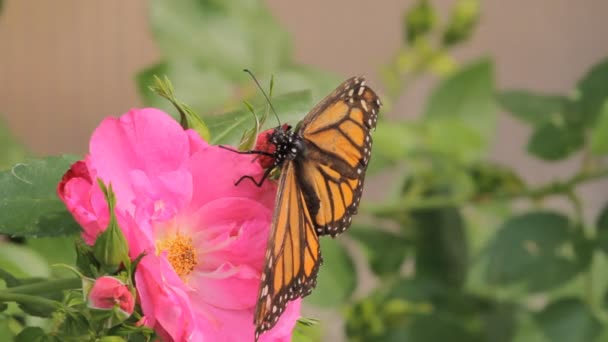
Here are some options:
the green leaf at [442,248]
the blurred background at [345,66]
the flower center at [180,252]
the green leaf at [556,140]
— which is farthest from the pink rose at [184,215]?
the green leaf at [442,248]

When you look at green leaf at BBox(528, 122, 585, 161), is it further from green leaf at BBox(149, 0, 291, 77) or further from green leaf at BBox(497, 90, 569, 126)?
green leaf at BBox(149, 0, 291, 77)

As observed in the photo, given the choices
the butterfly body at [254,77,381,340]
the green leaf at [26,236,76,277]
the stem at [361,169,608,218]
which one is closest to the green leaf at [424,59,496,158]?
the stem at [361,169,608,218]

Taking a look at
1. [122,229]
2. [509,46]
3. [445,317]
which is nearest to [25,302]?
[122,229]

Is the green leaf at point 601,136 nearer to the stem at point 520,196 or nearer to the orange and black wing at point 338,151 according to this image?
the stem at point 520,196

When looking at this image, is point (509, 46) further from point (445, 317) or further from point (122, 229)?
point (122, 229)

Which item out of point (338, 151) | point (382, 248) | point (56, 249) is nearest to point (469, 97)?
point (382, 248)

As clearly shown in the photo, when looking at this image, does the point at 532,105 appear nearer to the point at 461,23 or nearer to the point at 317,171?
the point at 461,23
